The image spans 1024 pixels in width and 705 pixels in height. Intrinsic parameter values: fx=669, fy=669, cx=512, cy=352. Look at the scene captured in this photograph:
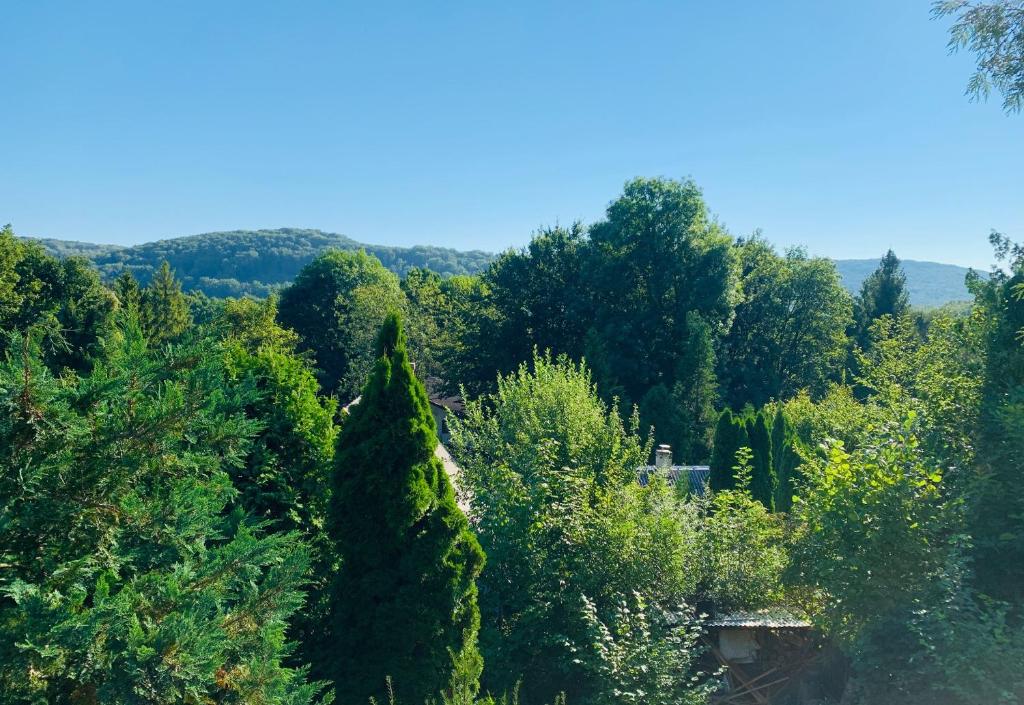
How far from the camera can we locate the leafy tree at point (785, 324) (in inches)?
1272

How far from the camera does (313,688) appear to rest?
459cm

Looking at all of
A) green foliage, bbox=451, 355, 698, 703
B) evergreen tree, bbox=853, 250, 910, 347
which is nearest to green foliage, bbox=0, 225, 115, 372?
green foliage, bbox=451, 355, 698, 703

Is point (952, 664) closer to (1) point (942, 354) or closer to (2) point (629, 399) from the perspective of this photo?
(1) point (942, 354)

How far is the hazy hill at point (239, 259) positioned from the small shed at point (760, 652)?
10027cm

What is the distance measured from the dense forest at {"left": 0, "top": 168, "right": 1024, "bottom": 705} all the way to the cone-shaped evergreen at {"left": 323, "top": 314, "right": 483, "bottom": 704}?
26 millimetres

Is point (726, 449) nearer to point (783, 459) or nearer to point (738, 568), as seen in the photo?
point (783, 459)

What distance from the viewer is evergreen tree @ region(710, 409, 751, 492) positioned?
1709 centimetres

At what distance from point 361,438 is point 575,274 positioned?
23.3 meters

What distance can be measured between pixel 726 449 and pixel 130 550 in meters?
15.4

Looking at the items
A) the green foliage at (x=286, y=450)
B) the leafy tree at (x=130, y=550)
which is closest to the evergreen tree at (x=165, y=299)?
the green foliage at (x=286, y=450)

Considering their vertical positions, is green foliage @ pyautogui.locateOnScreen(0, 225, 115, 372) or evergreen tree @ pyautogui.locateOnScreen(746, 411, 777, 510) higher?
green foliage @ pyautogui.locateOnScreen(0, 225, 115, 372)

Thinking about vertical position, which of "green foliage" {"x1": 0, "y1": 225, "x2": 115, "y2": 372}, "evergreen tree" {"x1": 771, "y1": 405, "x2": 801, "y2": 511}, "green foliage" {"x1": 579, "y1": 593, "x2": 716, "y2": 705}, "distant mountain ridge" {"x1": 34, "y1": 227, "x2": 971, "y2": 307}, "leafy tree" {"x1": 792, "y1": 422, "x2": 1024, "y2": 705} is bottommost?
"evergreen tree" {"x1": 771, "y1": 405, "x2": 801, "y2": 511}

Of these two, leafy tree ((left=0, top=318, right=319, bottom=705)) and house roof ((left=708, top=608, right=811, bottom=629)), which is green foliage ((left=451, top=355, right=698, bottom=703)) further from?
leafy tree ((left=0, top=318, right=319, bottom=705))

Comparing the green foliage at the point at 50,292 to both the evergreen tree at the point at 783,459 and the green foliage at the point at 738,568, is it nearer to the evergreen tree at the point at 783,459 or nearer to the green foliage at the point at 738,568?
the green foliage at the point at 738,568
